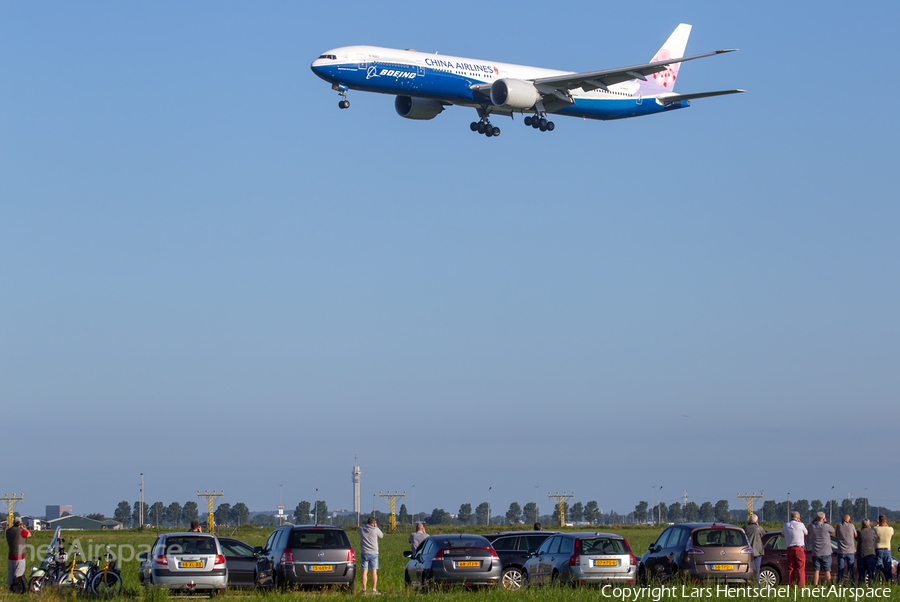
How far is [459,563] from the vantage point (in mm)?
20969

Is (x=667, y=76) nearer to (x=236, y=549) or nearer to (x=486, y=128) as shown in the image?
(x=486, y=128)

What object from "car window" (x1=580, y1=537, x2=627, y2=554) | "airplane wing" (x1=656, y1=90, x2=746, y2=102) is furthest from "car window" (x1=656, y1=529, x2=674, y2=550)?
"airplane wing" (x1=656, y1=90, x2=746, y2=102)

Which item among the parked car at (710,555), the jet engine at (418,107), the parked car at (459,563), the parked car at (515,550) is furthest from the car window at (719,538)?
the jet engine at (418,107)

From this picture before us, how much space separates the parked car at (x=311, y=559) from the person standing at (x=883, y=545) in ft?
36.6

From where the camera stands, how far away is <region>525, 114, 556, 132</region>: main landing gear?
47500 mm

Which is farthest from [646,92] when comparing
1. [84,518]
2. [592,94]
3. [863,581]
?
[84,518]

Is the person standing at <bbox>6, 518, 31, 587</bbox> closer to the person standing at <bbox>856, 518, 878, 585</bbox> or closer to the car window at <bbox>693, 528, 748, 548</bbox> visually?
the car window at <bbox>693, 528, 748, 548</bbox>

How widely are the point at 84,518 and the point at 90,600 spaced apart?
5661 inches

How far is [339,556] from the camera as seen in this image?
68.7ft

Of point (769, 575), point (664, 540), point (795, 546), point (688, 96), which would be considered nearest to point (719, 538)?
point (664, 540)

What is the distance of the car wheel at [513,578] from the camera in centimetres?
2270

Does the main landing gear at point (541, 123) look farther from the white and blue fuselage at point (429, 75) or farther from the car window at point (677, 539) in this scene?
the car window at point (677, 539)

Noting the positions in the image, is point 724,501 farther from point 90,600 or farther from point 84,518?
point 90,600

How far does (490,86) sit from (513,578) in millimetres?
26276
